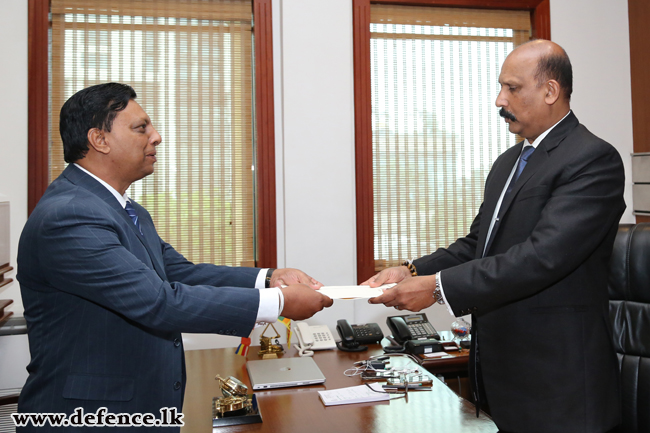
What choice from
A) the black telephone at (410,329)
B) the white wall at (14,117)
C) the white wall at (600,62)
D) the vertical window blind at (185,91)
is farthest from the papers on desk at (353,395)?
the white wall at (600,62)

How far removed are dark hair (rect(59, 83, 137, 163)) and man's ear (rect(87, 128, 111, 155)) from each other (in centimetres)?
1

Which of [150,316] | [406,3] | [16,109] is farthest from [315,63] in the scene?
[150,316]

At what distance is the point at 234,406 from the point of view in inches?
73.4

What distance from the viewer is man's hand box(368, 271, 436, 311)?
186 cm

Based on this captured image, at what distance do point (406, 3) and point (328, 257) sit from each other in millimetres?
1871

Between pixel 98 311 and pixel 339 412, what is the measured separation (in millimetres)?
897

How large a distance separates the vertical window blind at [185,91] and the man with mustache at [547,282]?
1970 millimetres

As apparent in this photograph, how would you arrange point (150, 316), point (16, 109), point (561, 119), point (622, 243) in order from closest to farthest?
point (150, 316) < point (561, 119) < point (622, 243) < point (16, 109)

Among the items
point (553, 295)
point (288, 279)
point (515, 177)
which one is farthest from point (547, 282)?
point (288, 279)

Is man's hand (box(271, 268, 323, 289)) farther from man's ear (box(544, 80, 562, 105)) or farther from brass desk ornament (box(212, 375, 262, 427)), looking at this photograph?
man's ear (box(544, 80, 562, 105))

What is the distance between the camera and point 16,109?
322cm

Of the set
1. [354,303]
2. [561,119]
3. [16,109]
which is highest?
[16,109]

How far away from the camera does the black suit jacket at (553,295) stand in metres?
1.65

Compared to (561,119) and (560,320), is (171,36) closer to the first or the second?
(561,119)
